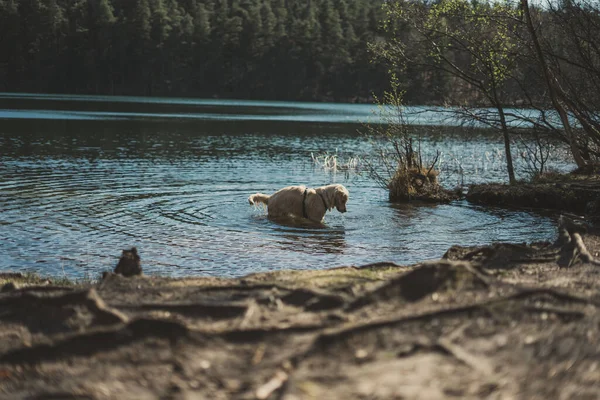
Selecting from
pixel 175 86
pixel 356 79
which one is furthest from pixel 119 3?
pixel 356 79

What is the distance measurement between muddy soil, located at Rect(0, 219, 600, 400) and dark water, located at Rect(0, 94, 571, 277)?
5223mm

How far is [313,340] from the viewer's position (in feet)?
19.2

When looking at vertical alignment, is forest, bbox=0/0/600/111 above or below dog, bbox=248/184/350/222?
above

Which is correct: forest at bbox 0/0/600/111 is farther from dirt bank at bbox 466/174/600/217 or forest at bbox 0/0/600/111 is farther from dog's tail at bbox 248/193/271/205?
dog's tail at bbox 248/193/271/205

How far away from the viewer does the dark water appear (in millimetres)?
13828

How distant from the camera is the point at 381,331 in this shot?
19.9 feet

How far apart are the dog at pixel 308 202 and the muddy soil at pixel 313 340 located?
948 centimetres

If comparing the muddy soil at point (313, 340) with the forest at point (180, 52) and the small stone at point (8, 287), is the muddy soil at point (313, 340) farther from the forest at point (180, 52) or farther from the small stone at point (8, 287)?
the forest at point (180, 52)

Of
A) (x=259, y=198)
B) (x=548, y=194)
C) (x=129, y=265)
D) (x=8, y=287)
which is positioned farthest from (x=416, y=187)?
(x=8, y=287)

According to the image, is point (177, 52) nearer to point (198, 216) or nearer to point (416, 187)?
point (416, 187)

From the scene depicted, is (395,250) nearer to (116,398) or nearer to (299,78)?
(116,398)

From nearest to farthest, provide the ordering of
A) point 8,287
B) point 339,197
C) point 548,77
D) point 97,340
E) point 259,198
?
point 97,340 → point 8,287 → point 339,197 → point 259,198 → point 548,77

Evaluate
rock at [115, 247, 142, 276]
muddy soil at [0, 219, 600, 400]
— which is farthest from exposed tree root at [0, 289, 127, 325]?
rock at [115, 247, 142, 276]

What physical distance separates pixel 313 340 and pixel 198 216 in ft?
42.1
